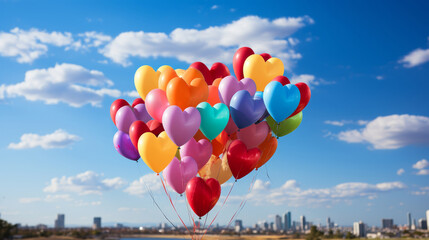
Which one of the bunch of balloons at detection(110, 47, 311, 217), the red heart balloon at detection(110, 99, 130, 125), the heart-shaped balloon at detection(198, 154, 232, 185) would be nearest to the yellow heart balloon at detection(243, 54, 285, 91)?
the bunch of balloons at detection(110, 47, 311, 217)

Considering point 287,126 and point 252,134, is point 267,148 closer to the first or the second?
point 287,126

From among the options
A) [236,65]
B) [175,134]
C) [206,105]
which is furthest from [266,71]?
[175,134]

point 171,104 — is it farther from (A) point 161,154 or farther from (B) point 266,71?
(B) point 266,71

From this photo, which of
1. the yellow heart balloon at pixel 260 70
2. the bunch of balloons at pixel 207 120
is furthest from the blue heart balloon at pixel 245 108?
the yellow heart balloon at pixel 260 70

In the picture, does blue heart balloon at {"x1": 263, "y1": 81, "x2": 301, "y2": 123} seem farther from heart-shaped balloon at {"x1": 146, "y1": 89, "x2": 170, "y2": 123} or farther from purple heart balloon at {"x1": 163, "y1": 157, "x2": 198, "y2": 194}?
heart-shaped balloon at {"x1": 146, "y1": 89, "x2": 170, "y2": 123}

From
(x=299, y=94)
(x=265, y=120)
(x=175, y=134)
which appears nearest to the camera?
(x=175, y=134)

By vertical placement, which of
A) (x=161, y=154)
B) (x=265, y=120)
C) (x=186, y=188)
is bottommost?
(x=186, y=188)
